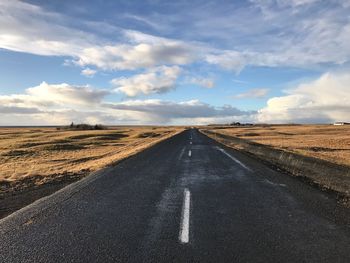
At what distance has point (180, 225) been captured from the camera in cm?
735

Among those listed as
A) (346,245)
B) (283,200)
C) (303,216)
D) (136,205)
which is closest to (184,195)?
(136,205)

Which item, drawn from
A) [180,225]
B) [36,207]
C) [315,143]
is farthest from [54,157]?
[315,143]

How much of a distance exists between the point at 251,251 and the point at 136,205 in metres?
4.02

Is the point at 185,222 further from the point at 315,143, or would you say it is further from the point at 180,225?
the point at 315,143

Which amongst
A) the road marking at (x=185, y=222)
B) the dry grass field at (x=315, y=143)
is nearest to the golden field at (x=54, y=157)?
the road marking at (x=185, y=222)

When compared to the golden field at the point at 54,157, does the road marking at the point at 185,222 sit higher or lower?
higher

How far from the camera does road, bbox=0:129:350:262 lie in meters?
5.76

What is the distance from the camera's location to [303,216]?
26.5ft

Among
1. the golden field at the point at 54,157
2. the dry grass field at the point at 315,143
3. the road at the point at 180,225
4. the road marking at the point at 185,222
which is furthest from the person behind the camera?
the dry grass field at the point at 315,143

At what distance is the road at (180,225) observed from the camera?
18.9ft

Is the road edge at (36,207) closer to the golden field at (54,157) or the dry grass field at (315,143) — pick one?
the golden field at (54,157)

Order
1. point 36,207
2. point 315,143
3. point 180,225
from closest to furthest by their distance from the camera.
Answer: point 180,225, point 36,207, point 315,143

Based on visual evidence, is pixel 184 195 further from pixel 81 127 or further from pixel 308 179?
pixel 81 127

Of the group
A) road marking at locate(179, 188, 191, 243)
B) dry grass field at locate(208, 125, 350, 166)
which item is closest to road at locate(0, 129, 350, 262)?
road marking at locate(179, 188, 191, 243)
